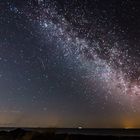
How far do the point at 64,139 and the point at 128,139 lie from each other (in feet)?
48.1

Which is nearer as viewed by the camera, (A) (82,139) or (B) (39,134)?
(B) (39,134)

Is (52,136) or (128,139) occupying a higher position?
(52,136)

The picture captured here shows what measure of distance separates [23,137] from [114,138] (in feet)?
52.5

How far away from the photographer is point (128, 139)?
164 ft

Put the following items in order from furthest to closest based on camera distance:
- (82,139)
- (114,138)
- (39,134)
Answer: (114,138), (82,139), (39,134)

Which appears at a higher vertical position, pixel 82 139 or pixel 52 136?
pixel 52 136

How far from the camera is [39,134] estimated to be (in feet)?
125

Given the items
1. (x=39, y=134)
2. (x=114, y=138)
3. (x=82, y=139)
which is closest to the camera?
(x=39, y=134)

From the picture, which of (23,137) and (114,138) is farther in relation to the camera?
(114,138)

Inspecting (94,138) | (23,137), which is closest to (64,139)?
(23,137)

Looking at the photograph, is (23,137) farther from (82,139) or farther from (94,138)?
(94,138)

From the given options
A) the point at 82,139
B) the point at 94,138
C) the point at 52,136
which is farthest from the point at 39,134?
the point at 94,138

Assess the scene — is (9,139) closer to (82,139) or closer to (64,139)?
(64,139)

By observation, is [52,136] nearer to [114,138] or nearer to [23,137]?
[23,137]
